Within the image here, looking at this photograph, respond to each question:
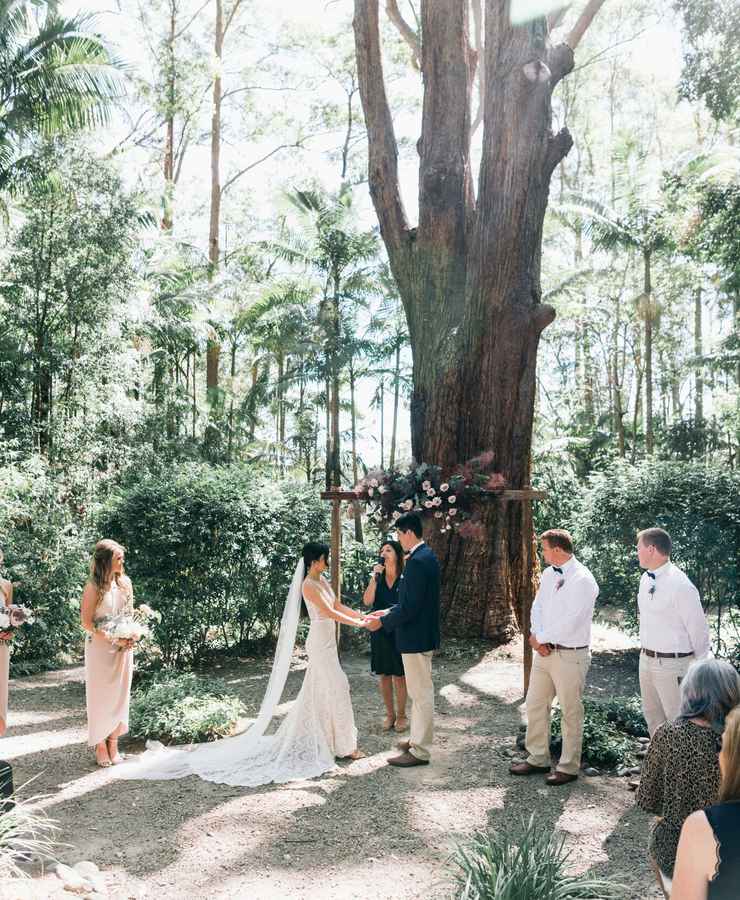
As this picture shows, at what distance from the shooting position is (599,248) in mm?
22797

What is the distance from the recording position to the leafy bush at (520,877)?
3.64 m

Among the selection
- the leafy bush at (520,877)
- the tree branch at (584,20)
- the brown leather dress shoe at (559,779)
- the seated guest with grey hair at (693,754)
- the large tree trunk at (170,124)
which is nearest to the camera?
the seated guest with grey hair at (693,754)

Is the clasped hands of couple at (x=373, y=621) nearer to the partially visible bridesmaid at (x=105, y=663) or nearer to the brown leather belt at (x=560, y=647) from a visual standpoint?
the brown leather belt at (x=560, y=647)

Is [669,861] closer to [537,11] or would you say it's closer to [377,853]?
[377,853]

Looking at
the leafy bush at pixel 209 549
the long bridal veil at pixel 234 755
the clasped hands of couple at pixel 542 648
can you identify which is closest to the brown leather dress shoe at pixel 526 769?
the clasped hands of couple at pixel 542 648

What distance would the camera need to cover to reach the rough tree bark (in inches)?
421

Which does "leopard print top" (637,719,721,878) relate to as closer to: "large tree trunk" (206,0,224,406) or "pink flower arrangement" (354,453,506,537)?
"pink flower arrangement" (354,453,506,537)

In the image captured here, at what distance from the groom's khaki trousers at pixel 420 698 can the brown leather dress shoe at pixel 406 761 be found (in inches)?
1.2

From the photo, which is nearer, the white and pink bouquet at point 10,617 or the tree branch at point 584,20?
the white and pink bouquet at point 10,617

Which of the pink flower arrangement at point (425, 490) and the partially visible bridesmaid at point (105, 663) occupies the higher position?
the pink flower arrangement at point (425, 490)

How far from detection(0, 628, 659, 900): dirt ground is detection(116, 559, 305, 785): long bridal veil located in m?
0.16

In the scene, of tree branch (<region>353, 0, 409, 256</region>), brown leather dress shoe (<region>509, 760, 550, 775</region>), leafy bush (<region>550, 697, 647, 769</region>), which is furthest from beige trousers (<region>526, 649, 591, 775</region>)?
tree branch (<region>353, 0, 409, 256</region>)

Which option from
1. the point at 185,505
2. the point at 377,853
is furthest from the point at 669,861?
the point at 185,505

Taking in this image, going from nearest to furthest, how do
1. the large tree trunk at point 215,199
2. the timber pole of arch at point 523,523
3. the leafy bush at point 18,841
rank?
the leafy bush at point 18,841, the timber pole of arch at point 523,523, the large tree trunk at point 215,199
